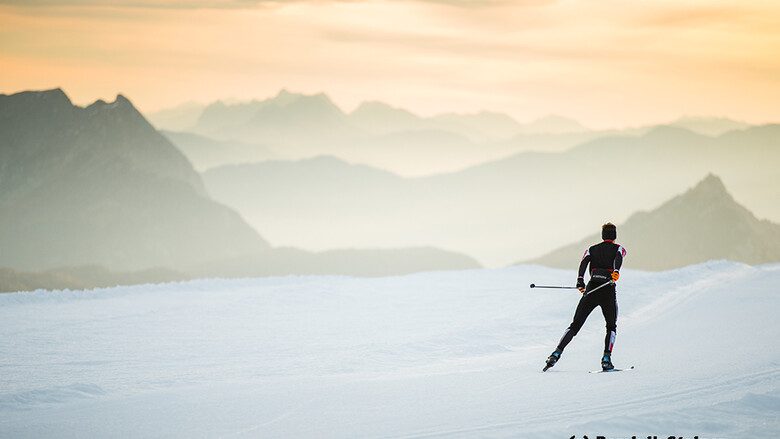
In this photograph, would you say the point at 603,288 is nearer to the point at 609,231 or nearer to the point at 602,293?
the point at 602,293

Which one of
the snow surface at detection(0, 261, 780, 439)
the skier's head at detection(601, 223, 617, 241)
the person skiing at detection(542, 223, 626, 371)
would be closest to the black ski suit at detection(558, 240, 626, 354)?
the person skiing at detection(542, 223, 626, 371)

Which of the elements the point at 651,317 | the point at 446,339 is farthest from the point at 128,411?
the point at 651,317

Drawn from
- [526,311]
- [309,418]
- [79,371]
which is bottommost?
[309,418]

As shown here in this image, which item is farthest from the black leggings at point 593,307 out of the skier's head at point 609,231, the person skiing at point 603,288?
the skier's head at point 609,231

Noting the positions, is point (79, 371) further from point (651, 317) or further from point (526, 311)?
point (651, 317)

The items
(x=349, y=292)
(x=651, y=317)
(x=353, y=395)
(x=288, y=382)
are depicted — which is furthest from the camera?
(x=349, y=292)

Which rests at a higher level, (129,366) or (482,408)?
(129,366)

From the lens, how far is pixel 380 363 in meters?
13.1

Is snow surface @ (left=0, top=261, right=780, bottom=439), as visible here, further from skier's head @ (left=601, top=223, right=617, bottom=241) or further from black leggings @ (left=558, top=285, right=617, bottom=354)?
skier's head @ (left=601, top=223, right=617, bottom=241)

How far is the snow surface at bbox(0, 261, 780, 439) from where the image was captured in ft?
26.1

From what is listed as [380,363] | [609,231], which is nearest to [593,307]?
[609,231]

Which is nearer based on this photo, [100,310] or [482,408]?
[482,408]

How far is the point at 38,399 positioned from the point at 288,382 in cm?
362

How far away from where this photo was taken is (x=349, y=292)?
24422 millimetres
